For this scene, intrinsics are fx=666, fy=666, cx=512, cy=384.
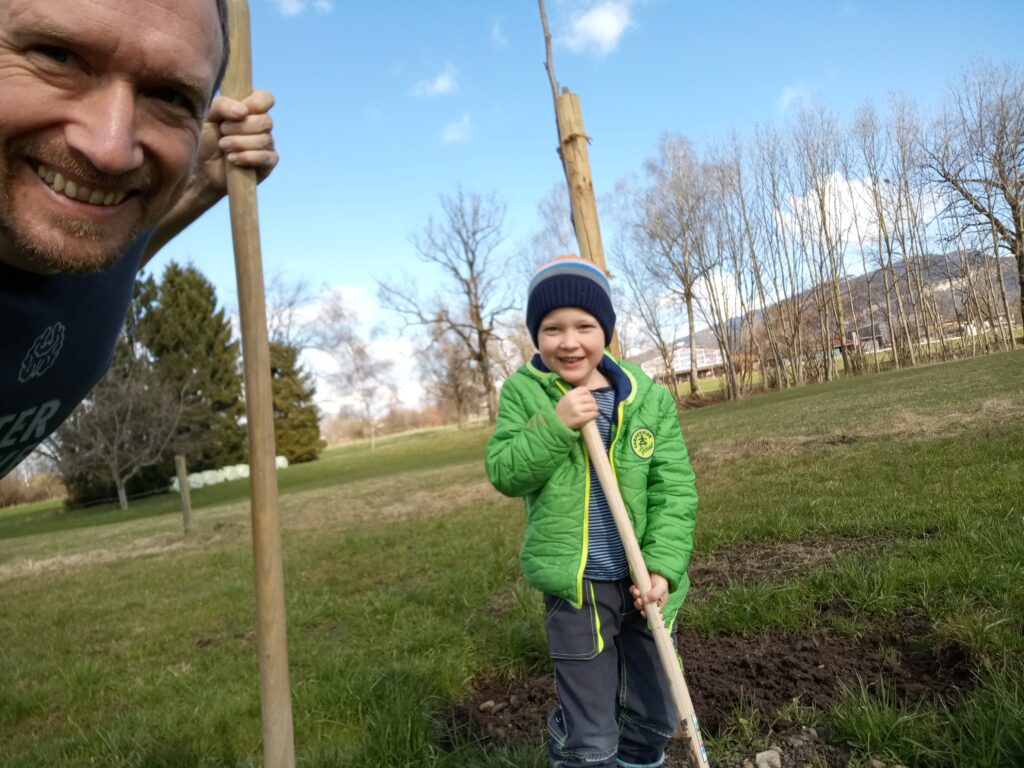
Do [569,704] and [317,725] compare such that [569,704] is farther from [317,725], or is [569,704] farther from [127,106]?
[127,106]

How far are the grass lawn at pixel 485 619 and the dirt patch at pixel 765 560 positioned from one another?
1.0 inches

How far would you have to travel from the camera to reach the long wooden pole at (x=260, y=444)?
70.0 inches

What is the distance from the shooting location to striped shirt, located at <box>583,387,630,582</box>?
2.34 metres

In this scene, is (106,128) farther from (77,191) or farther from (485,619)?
Answer: (485,619)

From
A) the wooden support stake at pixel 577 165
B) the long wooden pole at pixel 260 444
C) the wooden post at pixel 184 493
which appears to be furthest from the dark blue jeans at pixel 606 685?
the wooden post at pixel 184 493

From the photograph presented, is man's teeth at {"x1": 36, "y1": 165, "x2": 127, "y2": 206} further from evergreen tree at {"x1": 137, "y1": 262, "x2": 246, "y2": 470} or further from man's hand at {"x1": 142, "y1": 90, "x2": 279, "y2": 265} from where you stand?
evergreen tree at {"x1": 137, "y1": 262, "x2": 246, "y2": 470}

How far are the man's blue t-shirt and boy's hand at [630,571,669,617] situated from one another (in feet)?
6.24

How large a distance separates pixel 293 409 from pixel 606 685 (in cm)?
4364

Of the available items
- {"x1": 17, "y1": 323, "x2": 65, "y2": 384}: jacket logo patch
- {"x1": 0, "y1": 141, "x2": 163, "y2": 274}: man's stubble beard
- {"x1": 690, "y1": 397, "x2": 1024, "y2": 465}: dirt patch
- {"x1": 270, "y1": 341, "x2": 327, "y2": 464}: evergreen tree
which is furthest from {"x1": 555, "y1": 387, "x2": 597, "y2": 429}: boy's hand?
{"x1": 270, "y1": 341, "x2": 327, "y2": 464}: evergreen tree

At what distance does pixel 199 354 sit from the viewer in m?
33.3

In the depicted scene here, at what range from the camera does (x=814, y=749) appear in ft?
Result: 7.56

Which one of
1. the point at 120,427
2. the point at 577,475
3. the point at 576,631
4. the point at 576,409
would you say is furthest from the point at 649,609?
the point at 120,427

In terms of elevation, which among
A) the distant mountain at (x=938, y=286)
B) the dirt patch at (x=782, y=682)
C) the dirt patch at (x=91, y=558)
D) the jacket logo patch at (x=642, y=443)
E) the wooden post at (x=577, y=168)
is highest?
the distant mountain at (x=938, y=286)

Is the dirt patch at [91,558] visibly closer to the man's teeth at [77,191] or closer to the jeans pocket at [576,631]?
the jeans pocket at [576,631]
